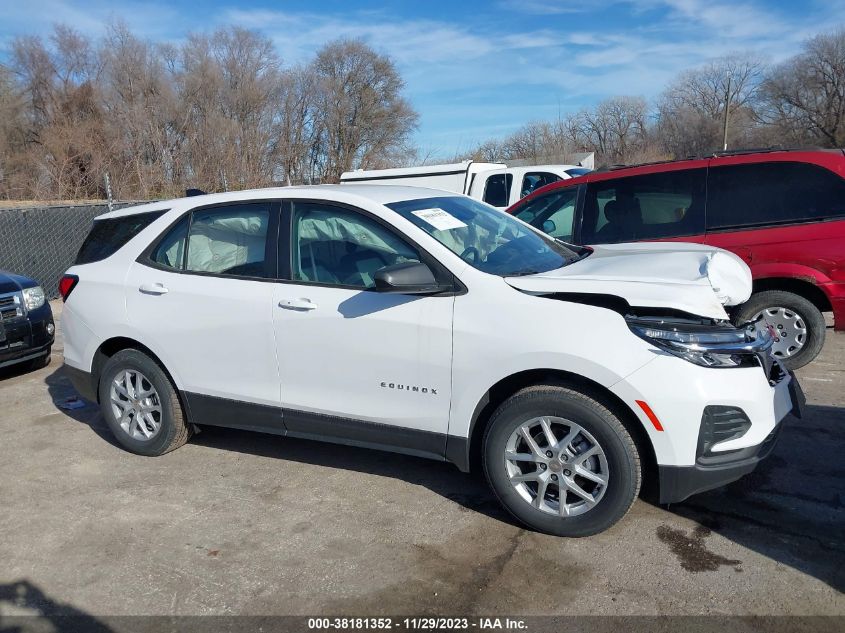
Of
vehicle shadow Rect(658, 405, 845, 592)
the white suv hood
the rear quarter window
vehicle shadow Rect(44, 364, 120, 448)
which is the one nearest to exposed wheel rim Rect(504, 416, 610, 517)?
vehicle shadow Rect(658, 405, 845, 592)

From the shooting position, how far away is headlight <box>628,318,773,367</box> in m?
3.26

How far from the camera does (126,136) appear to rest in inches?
A: 1066

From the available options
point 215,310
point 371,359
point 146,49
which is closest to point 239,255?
point 215,310

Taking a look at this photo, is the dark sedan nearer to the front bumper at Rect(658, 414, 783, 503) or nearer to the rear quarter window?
the rear quarter window

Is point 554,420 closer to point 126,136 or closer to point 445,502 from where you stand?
point 445,502

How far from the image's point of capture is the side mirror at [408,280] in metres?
3.54

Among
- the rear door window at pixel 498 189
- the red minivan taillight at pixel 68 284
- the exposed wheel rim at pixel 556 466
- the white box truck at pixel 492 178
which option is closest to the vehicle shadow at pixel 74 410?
the red minivan taillight at pixel 68 284

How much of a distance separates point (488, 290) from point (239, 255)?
1738 millimetres

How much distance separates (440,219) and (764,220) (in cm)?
348

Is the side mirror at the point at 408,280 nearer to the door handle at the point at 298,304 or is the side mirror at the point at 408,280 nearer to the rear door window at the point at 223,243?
the door handle at the point at 298,304

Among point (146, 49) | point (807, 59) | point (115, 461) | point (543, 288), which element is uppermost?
point (807, 59)

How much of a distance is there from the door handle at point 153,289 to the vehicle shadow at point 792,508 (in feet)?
11.1

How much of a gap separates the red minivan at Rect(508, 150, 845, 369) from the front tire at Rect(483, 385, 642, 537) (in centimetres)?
352

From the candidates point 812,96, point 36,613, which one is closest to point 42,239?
point 36,613
